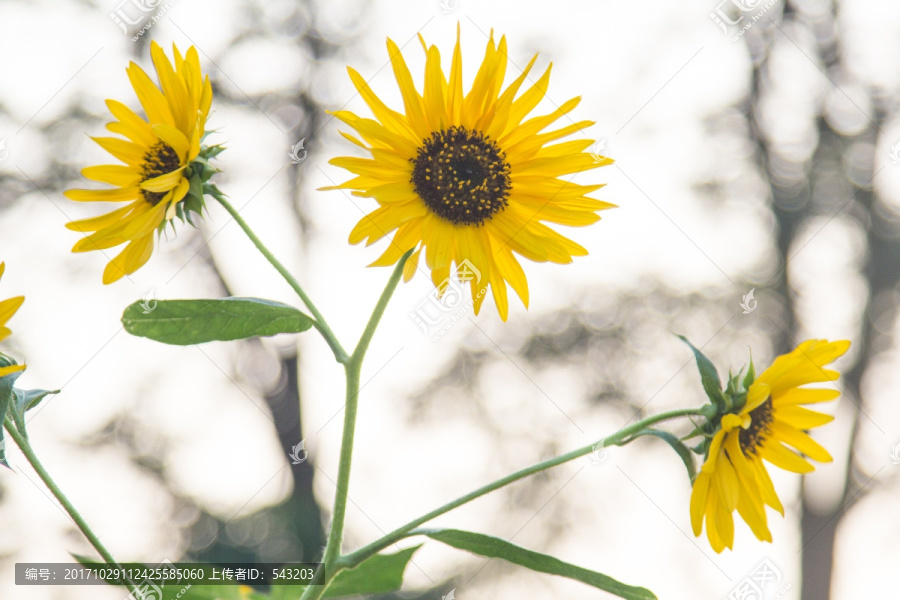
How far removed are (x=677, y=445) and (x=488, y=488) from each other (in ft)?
0.76

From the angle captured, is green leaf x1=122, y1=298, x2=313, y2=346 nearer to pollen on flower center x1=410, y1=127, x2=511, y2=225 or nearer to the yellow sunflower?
the yellow sunflower

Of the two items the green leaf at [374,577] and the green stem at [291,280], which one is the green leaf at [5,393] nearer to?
the green stem at [291,280]

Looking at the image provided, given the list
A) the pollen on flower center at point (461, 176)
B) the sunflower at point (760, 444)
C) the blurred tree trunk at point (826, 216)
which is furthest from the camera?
the blurred tree trunk at point (826, 216)

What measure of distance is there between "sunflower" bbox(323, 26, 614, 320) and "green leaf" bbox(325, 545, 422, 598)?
0.35m

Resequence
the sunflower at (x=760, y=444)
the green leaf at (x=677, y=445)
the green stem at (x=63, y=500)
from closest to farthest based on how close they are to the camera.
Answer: the green stem at (x=63, y=500) < the green leaf at (x=677, y=445) < the sunflower at (x=760, y=444)

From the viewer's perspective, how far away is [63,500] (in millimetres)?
812

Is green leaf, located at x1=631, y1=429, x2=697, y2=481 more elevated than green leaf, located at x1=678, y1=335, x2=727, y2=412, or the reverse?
green leaf, located at x1=678, y1=335, x2=727, y2=412

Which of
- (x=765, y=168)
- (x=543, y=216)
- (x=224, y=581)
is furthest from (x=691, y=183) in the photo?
(x=224, y=581)

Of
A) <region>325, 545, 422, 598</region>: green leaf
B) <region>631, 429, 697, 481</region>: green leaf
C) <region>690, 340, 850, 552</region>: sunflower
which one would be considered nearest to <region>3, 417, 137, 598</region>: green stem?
<region>325, 545, 422, 598</region>: green leaf

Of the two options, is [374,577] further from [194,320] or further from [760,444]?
[760,444]

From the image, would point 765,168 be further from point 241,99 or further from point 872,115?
point 241,99

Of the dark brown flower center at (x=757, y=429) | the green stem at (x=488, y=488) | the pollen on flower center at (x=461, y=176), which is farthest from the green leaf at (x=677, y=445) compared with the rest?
the pollen on flower center at (x=461, y=176)

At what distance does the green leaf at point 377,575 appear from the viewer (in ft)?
3.26

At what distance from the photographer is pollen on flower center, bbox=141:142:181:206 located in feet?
3.37
